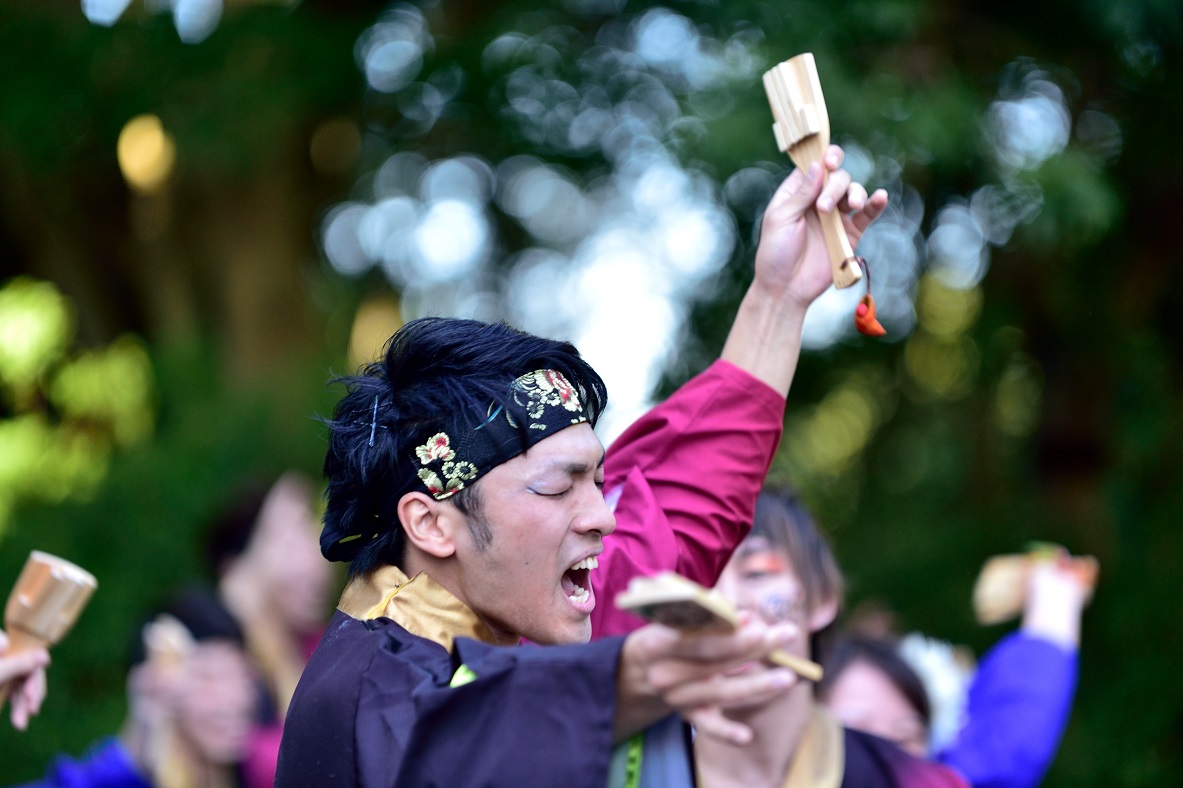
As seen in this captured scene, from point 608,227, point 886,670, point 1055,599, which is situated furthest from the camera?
point 608,227

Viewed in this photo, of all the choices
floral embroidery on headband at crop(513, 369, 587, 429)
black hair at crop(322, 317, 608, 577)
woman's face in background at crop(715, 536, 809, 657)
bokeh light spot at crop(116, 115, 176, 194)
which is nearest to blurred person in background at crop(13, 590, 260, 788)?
woman's face in background at crop(715, 536, 809, 657)

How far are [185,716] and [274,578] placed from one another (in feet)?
2.27

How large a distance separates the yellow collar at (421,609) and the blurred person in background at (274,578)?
6.81ft

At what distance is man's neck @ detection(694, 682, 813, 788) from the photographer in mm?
2518

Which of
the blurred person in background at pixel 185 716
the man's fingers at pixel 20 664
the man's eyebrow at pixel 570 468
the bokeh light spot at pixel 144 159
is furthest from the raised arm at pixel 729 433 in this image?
the bokeh light spot at pixel 144 159

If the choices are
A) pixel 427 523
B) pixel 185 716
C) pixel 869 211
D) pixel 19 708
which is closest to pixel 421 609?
pixel 427 523

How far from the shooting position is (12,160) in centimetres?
638

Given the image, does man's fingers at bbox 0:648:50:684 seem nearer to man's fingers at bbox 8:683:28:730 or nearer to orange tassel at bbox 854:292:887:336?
man's fingers at bbox 8:683:28:730

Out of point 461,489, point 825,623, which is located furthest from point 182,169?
point 461,489

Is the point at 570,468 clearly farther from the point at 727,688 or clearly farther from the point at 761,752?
the point at 761,752

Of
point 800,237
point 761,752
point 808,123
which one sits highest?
point 808,123

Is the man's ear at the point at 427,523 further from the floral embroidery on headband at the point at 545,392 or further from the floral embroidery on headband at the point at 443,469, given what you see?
the floral embroidery on headband at the point at 545,392

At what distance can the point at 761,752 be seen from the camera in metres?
2.53

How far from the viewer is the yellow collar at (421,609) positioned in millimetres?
1771
